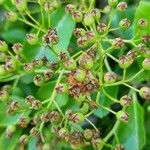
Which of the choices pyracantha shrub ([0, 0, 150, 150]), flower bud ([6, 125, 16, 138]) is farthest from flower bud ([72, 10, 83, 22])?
flower bud ([6, 125, 16, 138])

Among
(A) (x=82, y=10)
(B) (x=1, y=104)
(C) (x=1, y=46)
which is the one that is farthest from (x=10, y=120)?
(A) (x=82, y=10)

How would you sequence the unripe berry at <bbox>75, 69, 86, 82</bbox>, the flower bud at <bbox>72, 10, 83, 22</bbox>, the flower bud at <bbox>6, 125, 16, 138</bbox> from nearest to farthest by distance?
the unripe berry at <bbox>75, 69, 86, 82</bbox>, the flower bud at <bbox>72, 10, 83, 22</bbox>, the flower bud at <bbox>6, 125, 16, 138</bbox>

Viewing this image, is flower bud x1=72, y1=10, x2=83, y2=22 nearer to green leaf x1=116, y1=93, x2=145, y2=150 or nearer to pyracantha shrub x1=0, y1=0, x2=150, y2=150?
pyracantha shrub x1=0, y1=0, x2=150, y2=150

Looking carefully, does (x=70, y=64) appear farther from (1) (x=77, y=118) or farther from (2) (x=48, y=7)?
(2) (x=48, y=7)

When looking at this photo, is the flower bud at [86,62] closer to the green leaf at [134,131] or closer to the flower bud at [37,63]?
the flower bud at [37,63]

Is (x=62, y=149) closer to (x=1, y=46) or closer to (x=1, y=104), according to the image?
(x=1, y=104)

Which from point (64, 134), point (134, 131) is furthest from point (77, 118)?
point (134, 131)
